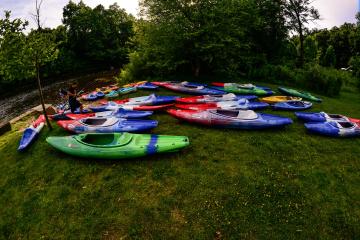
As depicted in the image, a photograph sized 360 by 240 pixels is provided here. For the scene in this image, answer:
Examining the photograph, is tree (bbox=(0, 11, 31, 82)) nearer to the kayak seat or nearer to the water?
the kayak seat

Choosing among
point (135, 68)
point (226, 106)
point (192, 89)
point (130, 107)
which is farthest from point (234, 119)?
point (135, 68)

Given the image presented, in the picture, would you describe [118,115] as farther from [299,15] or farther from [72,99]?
[299,15]

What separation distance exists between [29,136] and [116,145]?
4.18 metres

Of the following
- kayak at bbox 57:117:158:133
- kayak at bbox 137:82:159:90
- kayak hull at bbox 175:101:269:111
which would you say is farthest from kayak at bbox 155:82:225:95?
kayak at bbox 57:117:158:133

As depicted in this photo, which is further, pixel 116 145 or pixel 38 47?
pixel 38 47

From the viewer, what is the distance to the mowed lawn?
6.06 metres

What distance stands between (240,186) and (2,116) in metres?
21.7

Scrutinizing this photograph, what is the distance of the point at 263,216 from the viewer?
246 inches

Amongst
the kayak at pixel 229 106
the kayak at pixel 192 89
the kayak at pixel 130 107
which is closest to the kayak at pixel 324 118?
the kayak at pixel 229 106

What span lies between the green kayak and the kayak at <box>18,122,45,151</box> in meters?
1.21

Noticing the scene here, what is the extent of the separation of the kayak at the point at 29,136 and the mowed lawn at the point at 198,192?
1.04 ft

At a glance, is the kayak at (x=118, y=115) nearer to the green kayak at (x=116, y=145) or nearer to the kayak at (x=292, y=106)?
the green kayak at (x=116, y=145)

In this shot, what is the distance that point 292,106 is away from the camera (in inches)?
492

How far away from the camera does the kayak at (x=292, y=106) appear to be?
486 inches
